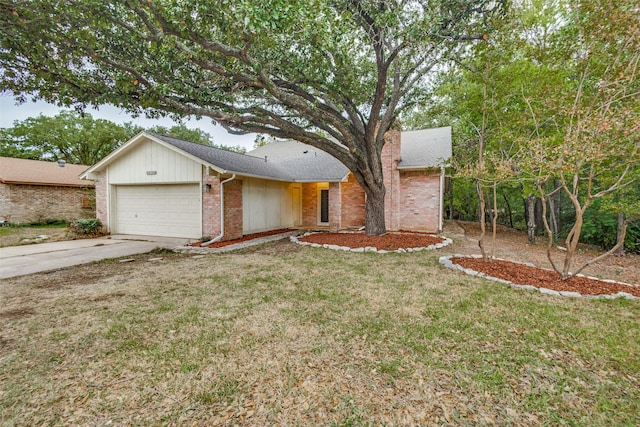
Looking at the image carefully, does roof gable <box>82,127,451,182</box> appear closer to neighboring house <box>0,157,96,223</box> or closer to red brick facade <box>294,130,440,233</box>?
red brick facade <box>294,130,440,233</box>

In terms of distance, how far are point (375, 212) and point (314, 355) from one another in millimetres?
7055

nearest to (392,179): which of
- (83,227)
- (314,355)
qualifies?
(314,355)

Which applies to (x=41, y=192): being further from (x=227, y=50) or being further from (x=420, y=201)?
(x=420, y=201)

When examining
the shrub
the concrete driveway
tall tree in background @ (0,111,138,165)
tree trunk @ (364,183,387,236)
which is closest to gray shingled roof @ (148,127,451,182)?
tree trunk @ (364,183,387,236)

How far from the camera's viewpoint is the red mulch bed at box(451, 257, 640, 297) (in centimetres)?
466

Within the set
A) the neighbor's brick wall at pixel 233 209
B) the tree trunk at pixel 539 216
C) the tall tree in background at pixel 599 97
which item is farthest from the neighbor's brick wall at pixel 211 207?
the tree trunk at pixel 539 216

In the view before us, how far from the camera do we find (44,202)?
49.4ft

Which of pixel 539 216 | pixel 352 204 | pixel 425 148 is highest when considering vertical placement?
pixel 425 148

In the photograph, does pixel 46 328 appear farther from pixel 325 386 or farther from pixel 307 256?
pixel 307 256

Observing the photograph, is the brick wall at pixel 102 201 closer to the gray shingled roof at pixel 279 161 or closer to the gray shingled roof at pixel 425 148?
the gray shingled roof at pixel 279 161

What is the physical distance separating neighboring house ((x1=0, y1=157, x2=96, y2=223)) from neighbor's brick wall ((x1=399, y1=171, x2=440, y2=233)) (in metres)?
16.3

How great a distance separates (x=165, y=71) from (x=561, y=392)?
9081 mm

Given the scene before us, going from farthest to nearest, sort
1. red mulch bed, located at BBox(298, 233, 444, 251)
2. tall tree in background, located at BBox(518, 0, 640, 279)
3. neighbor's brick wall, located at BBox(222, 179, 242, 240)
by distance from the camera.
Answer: neighbor's brick wall, located at BBox(222, 179, 242, 240)
red mulch bed, located at BBox(298, 233, 444, 251)
tall tree in background, located at BBox(518, 0, 640, 279)

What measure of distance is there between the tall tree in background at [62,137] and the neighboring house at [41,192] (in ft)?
22.7
